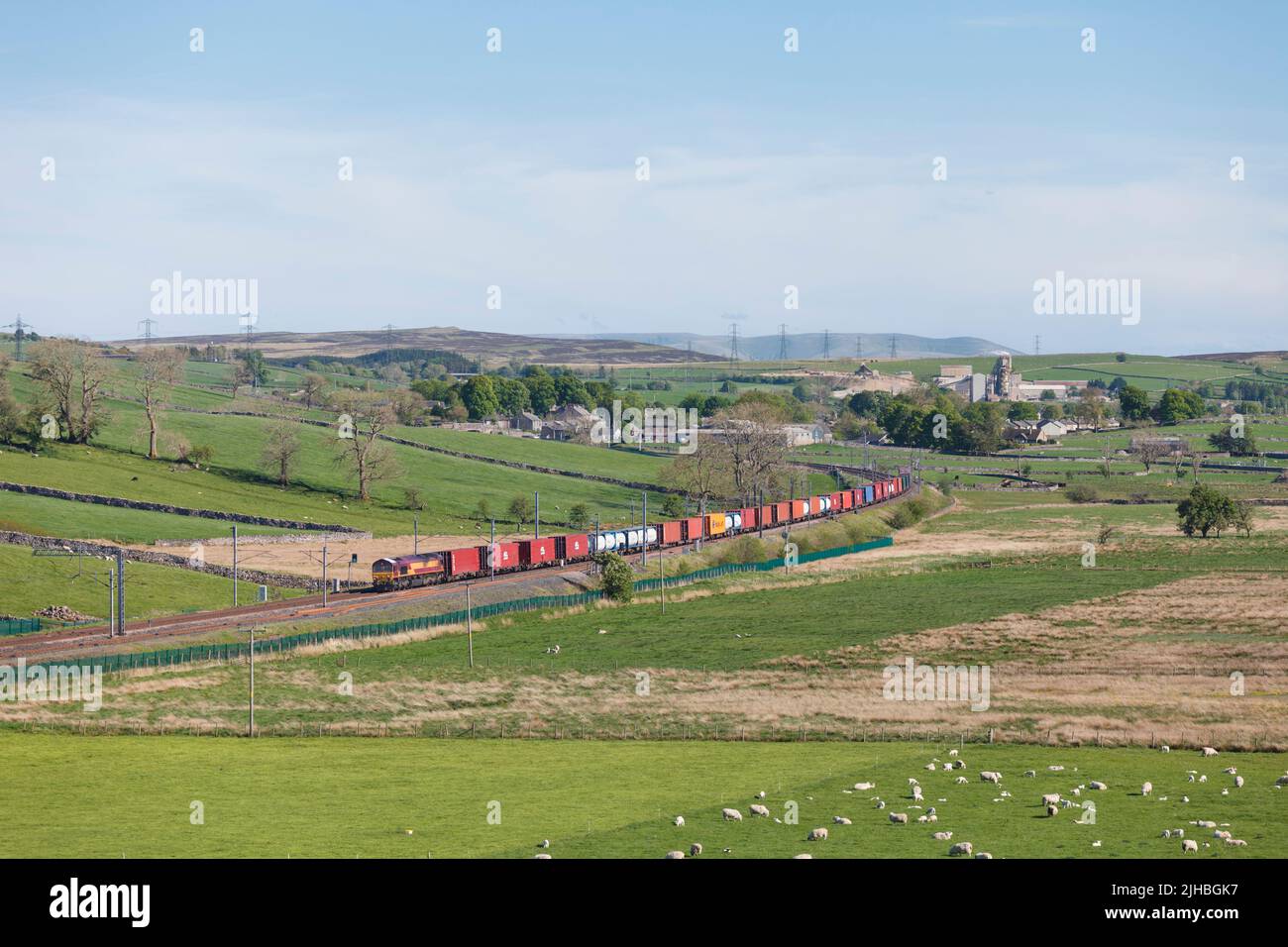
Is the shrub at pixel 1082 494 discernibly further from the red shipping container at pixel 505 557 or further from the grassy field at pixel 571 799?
the grassy field at pixel 571 799

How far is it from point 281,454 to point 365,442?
1286 cm

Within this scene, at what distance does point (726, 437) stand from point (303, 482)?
5248cm

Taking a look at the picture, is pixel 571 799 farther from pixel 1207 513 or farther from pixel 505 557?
pixel 1207 513

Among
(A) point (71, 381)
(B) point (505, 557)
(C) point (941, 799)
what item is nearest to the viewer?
(C) point (941, 799)

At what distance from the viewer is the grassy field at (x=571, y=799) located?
3575 centimetres

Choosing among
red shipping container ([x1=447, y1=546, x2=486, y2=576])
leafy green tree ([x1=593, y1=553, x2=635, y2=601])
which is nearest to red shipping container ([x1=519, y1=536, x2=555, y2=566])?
red shipping container ([x1=447, y1=546, x2=486, y2=576])

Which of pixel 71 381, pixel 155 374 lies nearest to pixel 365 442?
pixel 155 374

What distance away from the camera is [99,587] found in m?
91.1

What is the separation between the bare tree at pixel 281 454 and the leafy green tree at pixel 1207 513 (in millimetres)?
93222

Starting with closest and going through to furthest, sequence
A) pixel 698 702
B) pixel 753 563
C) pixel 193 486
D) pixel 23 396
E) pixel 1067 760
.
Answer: pixel 1067 760, pixel 698 702, pixel 753 563, pixel 193 486, pixel 23 396

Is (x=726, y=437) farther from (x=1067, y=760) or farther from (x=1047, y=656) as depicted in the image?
(x=1067, y=760)

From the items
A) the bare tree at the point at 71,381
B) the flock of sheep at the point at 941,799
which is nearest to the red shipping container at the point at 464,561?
the flock of sheep at the point at 941,799
